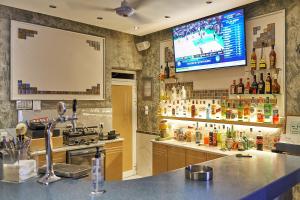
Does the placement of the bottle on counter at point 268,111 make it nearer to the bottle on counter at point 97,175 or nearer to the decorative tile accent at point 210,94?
the decorative tile accent at point 210,94

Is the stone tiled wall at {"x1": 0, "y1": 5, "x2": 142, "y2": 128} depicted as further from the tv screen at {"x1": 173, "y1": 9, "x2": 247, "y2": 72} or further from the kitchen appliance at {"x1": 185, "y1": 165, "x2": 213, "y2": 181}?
the kitchen appliance at {"x1": 185, "y1": 165, "x2": 213, "y2": 181}

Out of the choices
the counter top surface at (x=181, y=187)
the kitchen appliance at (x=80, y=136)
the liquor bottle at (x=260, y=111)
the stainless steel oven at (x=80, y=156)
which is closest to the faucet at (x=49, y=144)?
the counter top surface at (x=181, y=187)

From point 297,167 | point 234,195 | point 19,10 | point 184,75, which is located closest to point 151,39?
point 184,75

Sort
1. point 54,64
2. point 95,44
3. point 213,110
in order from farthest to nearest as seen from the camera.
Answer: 1. point 95,44
2. point 54,64
3. point 213,110

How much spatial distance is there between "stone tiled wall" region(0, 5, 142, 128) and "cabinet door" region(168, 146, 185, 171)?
1569 millimetres

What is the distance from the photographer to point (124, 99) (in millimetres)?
5422

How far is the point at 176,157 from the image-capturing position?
418 centimetres

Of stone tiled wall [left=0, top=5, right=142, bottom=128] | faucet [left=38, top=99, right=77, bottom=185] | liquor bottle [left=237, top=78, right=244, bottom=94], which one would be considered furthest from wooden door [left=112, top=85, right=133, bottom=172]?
faucet [left=38, top=99, right=77, bottom=185]

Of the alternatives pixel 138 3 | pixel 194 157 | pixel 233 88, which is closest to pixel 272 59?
pixel 233 88

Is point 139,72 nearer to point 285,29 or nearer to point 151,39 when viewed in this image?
point 151,39

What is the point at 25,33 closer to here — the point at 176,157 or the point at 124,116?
the point at 124,116

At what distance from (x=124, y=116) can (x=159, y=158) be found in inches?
53.2

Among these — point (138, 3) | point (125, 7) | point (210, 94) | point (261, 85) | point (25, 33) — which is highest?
point (138, 3)

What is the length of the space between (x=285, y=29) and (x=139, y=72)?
3.02m
